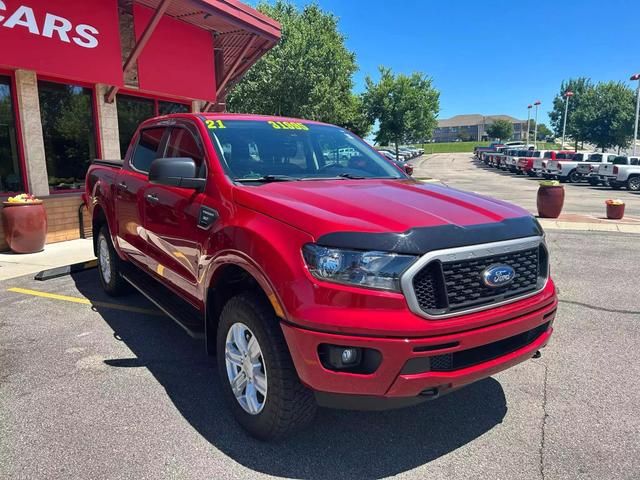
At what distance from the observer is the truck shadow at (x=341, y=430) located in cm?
268

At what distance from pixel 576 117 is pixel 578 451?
53.3 metres

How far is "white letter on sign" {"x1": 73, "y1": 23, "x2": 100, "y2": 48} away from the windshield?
6.86 metres

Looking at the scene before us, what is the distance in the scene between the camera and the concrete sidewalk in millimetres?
7156

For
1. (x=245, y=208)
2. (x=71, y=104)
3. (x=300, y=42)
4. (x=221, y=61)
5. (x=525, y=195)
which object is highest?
(x=300, y=42)

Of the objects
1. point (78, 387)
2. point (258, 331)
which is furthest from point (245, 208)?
point (78, 387)

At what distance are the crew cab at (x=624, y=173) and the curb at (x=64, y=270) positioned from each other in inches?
944

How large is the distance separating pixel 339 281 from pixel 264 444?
116 cm

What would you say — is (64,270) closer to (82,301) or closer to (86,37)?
(82,301)

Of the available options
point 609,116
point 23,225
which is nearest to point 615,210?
point 23,225

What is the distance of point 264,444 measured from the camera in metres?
2.84

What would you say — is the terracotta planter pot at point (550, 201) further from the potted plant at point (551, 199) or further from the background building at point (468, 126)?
the background building at point (468, 126)

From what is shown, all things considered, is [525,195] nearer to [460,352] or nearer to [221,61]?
[221,61]

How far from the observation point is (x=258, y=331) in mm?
2652

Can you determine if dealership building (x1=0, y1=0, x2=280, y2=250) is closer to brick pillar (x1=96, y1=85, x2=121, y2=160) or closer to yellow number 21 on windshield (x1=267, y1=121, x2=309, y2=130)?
brick pillar (x1=96, y1=85, x2=121, y2=160)
